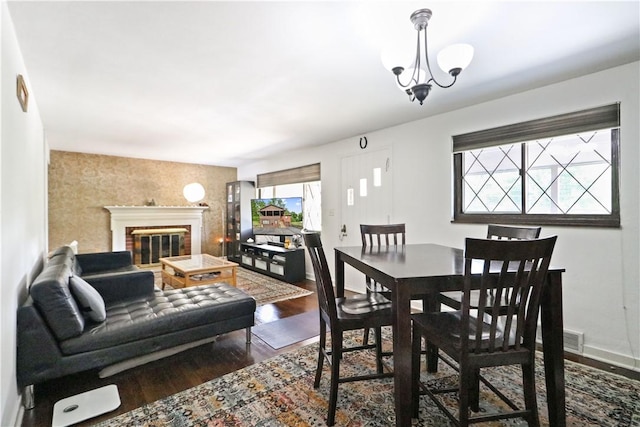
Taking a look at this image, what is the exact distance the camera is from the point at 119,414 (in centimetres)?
168

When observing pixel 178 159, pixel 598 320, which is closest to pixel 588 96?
pixel 598 320

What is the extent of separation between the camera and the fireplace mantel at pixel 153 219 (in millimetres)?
5594

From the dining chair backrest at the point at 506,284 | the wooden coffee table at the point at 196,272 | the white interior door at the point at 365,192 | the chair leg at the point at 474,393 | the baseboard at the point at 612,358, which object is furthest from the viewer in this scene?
the white interior door at the point at 365,192

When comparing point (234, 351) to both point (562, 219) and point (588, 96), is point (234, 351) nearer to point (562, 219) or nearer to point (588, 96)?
point (562, 219)

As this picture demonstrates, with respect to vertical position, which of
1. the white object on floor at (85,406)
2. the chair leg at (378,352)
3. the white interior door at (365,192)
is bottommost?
the white object on floor at (85,406)

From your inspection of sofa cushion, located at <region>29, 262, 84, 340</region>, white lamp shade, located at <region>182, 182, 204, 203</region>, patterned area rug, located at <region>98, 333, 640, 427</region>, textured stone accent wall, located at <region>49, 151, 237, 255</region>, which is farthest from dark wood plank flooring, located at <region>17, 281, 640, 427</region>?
textured stone accent wall, located at <region>49, 151, 237, 255</region>

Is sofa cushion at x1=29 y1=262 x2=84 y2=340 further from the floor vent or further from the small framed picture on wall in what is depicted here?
the floor vent

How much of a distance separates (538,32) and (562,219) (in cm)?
157

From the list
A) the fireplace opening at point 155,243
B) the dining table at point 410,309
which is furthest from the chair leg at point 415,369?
the fireplace opening at point 155,243

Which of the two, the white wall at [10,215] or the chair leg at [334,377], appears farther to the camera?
the chair leg at [334,377]

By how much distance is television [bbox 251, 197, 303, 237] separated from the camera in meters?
5.18

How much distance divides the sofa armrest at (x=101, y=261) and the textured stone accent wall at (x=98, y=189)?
2384 mm

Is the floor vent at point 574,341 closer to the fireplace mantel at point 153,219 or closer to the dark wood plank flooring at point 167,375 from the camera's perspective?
the dark wood plank flooring at point 167,375

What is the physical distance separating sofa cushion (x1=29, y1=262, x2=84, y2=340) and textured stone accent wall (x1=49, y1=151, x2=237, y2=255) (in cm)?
436
